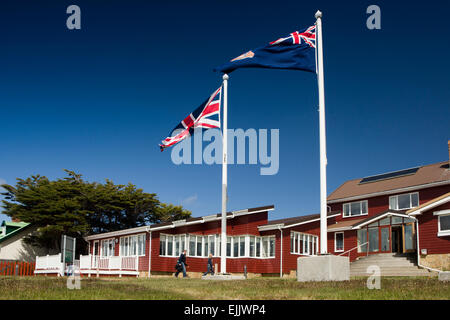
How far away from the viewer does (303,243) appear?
3378cm

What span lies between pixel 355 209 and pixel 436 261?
12.1 meters

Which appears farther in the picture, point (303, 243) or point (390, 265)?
point (303, 243)

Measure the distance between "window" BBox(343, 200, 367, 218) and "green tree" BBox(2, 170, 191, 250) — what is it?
1956 centimetres

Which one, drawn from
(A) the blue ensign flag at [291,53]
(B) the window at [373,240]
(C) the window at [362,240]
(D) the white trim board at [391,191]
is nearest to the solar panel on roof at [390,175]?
(D) the white trim board at [391,191]

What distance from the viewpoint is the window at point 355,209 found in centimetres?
3851

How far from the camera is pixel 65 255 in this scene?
17.3 metres

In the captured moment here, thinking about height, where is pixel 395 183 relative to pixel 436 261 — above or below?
above

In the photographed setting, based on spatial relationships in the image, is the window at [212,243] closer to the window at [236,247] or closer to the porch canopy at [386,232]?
the window at [236,247]

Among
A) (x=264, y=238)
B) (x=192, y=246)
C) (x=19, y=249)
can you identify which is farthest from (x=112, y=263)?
(x=19, y=249)

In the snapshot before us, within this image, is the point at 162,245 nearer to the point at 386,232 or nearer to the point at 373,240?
the point at 373,240

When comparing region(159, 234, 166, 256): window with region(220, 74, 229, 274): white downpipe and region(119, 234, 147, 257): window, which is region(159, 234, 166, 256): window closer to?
region(119, 234, 147, 257): window

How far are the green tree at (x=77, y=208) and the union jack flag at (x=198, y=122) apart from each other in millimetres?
25516

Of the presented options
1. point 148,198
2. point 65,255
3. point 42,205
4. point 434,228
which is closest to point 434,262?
point 434,228
